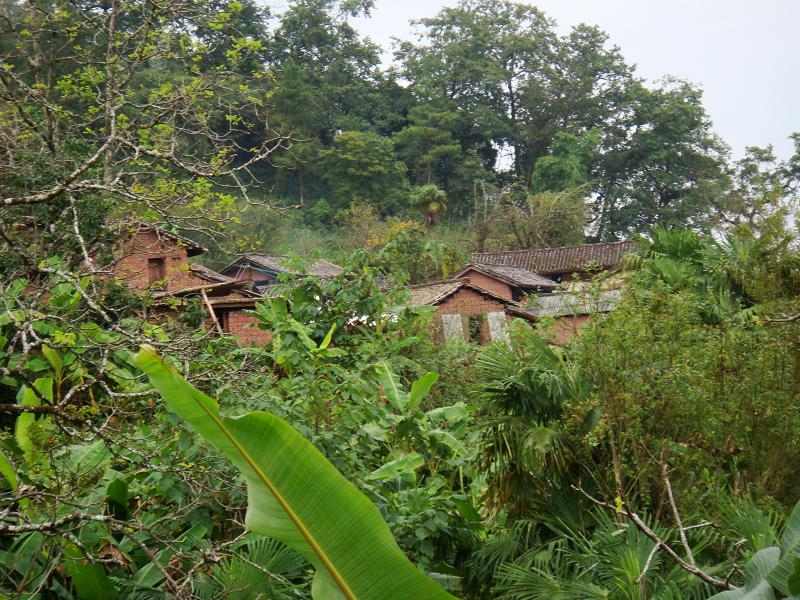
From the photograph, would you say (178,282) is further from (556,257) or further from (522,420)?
(556,257)

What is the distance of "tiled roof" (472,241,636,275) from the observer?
43094 millimetres

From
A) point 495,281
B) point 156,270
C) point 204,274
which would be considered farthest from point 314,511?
point 495,281

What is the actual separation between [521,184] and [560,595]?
185 feet

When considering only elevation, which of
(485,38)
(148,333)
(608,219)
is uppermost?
(485,38)

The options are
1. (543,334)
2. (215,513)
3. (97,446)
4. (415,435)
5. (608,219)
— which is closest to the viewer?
(97,446)

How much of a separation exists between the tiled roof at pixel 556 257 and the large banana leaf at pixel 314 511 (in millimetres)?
39425

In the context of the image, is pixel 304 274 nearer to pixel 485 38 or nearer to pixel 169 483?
pixel 169 483

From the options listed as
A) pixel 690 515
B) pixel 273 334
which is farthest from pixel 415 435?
pixel 690 515

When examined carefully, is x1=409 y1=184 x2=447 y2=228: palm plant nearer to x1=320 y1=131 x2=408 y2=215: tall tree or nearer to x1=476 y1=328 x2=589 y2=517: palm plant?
x1=320 y1=131 x2=408 y2=215: tall tree

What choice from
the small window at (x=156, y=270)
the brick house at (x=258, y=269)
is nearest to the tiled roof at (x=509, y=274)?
the brick house at (x=258, y=269)

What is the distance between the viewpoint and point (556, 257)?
44.1 m

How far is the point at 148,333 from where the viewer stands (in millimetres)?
5398

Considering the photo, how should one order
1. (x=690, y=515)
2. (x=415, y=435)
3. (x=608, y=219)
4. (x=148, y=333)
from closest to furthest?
(x=148, y=333)
(x=690, y=515)
(x=415, y=435)
(x=608, y=219)

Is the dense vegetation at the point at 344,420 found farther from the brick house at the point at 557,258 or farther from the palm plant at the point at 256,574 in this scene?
the brick house at the point at 557,258
